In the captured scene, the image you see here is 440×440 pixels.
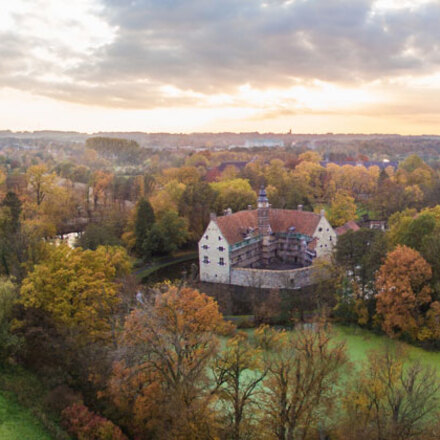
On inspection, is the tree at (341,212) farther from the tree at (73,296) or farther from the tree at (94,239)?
the tree at (73,296)

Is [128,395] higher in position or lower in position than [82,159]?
lower


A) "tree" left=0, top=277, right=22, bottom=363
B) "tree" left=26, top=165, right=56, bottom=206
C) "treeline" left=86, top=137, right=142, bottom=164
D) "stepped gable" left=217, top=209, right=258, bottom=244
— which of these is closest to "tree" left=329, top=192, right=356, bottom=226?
"stepped gable" left=217, top=209, right=258, bottom=244

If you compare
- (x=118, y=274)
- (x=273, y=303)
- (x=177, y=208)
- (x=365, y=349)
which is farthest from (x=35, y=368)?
(x=177, y=208)

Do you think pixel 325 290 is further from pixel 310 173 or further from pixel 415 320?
pixel 310 173

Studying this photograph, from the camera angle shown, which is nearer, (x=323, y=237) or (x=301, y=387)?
(x=301, y=387)

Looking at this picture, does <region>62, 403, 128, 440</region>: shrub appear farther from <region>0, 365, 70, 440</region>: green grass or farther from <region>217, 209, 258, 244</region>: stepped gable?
<region>217, 209, 258, 244</region>: stepped gable

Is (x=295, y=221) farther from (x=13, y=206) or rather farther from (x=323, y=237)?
(x=13, y=206)

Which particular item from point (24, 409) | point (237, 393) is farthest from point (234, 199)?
point (237, 393)
